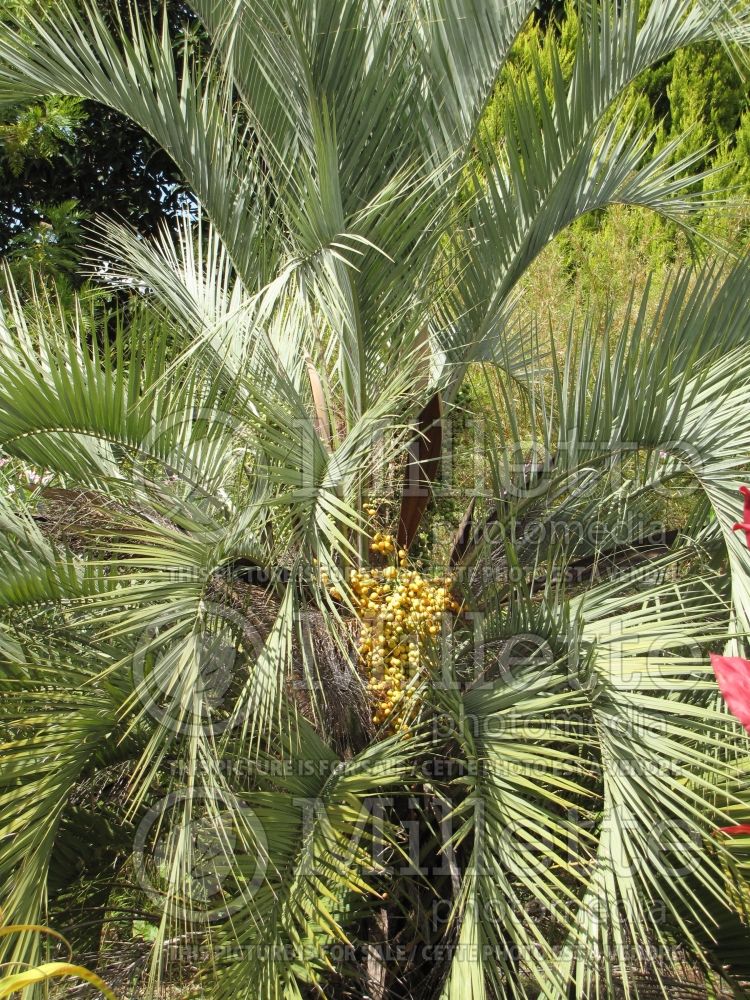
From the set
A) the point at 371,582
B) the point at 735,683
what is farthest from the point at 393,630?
the point at 735,683

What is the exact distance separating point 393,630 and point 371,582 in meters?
0.12

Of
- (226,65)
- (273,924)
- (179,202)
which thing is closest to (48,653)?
(273,924)

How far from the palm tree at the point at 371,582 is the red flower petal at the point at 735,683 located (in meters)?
0.84

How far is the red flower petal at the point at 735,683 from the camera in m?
0.88

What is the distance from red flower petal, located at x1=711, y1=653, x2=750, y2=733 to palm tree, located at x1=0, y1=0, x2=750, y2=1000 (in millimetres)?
843

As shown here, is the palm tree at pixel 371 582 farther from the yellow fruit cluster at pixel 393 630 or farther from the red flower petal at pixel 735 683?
the red flower petal at pixel 735 683

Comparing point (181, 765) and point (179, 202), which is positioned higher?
point (179, 202)

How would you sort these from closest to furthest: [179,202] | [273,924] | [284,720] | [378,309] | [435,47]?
1. [273,924]
2. [284,720]
3. [378,309]
4. [435,47]
5. [179,202]

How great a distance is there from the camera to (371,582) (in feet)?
7.09

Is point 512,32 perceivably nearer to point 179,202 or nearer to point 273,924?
point 273,924

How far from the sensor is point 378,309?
2.28 m

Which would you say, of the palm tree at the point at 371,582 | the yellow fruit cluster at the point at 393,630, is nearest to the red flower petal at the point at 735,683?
the palm tree at the point at 371,582

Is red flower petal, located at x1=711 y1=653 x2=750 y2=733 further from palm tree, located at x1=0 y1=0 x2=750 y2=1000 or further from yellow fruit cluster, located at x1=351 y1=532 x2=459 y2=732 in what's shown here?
yellow fruit cluster, located at x1=351 y1=532 x2=459 y2=732

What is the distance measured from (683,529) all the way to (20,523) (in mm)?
1757
